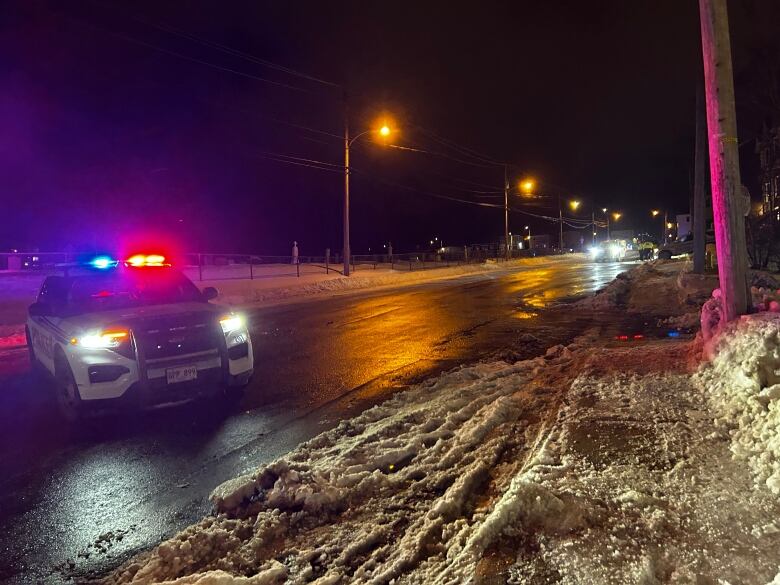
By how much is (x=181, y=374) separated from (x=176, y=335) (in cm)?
43

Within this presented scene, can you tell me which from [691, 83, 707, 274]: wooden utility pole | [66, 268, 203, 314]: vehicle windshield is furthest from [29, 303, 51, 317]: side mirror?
[691, 83, 707, 274]: wooden utility pole

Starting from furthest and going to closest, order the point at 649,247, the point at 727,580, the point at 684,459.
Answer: the point at 649,247 → the point at 684,459 → the point at 727,580

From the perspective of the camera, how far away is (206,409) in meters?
6.46

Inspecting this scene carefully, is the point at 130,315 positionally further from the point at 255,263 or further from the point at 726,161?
the point at 255,263

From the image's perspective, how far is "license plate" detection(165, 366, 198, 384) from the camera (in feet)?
19.2

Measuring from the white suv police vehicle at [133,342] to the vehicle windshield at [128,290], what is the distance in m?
0.01

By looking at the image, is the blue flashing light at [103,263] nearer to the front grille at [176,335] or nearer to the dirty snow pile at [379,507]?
the front grille at [176,335]

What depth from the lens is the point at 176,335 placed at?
19.6 ft

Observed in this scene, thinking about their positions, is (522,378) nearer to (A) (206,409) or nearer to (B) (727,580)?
(A) (206,409)

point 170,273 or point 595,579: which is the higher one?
point 170,273

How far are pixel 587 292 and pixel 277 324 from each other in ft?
41.9

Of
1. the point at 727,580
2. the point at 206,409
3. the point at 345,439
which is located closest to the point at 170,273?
the point at 206,409

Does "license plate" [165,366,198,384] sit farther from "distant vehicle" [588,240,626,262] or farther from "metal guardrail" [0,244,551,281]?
"distant vehicle" [588,240,626,262]

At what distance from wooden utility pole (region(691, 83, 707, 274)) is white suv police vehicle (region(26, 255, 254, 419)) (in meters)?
16.7
